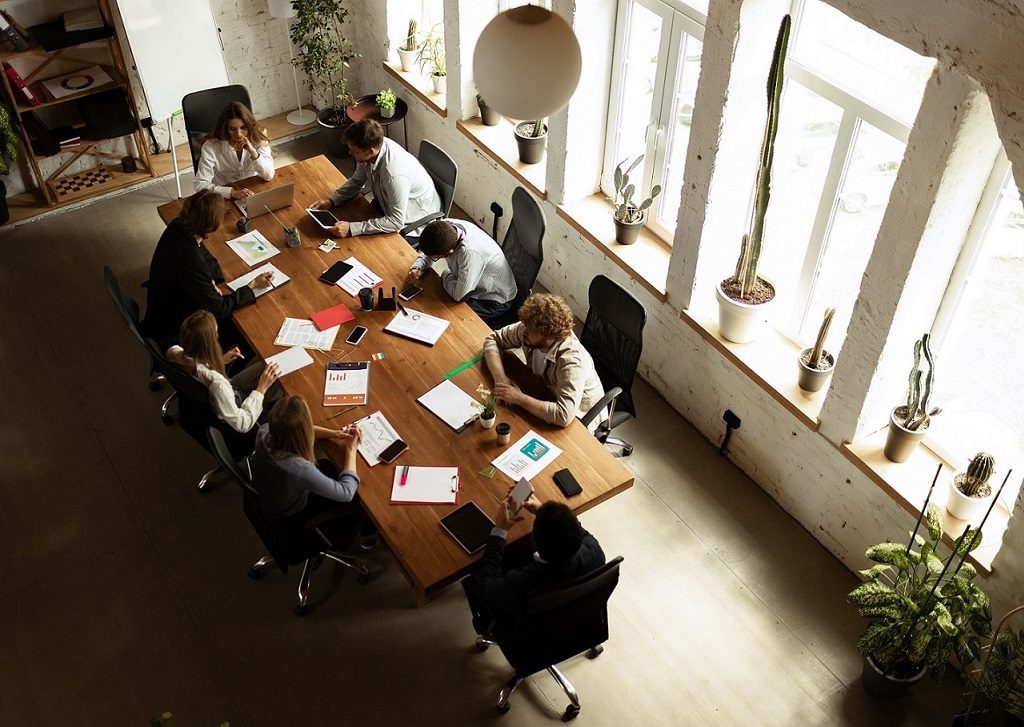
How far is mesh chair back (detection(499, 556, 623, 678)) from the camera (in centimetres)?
368

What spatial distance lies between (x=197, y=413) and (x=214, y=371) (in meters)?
0.39

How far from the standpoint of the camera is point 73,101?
25.1ft

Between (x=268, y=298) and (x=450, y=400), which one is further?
(x=268, y=298)

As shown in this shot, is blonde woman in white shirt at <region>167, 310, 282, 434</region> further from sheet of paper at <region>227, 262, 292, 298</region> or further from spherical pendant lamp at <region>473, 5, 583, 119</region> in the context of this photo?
spherical pendant lamp at <region>473, 5, 583, 119</region>

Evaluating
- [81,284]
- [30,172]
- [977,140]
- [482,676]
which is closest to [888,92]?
[977,140]

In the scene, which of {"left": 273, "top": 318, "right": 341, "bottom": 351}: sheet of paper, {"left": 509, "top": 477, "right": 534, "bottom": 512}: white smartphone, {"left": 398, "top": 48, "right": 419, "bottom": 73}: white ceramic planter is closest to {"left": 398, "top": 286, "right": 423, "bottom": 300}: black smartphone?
{"left": 273, "top": 318, "right": 341, "bottom": 351}: sheet of paper

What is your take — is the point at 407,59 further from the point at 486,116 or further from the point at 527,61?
the point at 527,61

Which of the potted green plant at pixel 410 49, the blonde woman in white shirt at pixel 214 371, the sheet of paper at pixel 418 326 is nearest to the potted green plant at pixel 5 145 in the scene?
the potted green plant at pixel 410 49

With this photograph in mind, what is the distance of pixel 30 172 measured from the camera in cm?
775

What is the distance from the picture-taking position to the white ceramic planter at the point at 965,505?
14.3ft

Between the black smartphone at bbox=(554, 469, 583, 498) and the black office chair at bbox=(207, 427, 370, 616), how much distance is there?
3.91 feet

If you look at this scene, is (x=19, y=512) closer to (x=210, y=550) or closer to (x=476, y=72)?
(x=210, y=550)

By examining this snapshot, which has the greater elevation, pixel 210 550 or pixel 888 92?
pixel 888 92

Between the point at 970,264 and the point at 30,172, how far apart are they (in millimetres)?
7183
